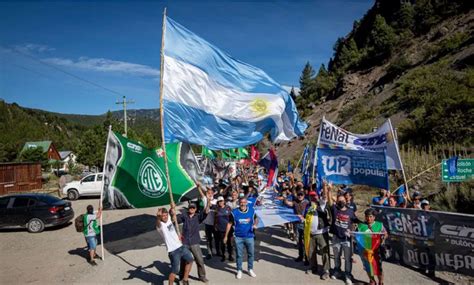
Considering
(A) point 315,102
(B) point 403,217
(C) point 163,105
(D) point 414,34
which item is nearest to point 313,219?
(B) point 403,217

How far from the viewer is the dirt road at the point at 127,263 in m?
7.55

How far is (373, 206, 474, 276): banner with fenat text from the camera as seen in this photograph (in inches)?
268

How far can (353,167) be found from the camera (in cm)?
918

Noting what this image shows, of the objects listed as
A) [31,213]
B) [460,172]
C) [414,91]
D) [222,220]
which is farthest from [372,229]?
[414,91]

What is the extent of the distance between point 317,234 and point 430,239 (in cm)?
231

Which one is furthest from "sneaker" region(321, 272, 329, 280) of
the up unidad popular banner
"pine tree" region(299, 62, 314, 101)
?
"pine tree" region(299, 62, 314, 101)

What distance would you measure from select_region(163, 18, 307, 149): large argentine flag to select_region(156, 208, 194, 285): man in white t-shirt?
1.67 m

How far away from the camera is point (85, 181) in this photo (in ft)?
75.4

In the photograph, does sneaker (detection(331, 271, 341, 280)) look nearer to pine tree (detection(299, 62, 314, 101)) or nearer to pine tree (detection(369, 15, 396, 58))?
pine tree (detection(369, 15, 396, 58))

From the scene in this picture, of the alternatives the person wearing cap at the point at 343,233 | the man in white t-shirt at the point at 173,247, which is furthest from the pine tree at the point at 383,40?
the man in white t-shirt at the point at 173,247

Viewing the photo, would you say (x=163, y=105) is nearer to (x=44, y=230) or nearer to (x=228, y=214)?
(x=228, y=214)

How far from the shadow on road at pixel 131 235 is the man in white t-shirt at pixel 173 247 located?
380 centimetres

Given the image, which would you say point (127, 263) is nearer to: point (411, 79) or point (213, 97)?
point (213, 97)

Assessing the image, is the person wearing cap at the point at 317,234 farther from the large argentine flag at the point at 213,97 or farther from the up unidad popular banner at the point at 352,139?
the up unidad popular banner at the point at 352,139
